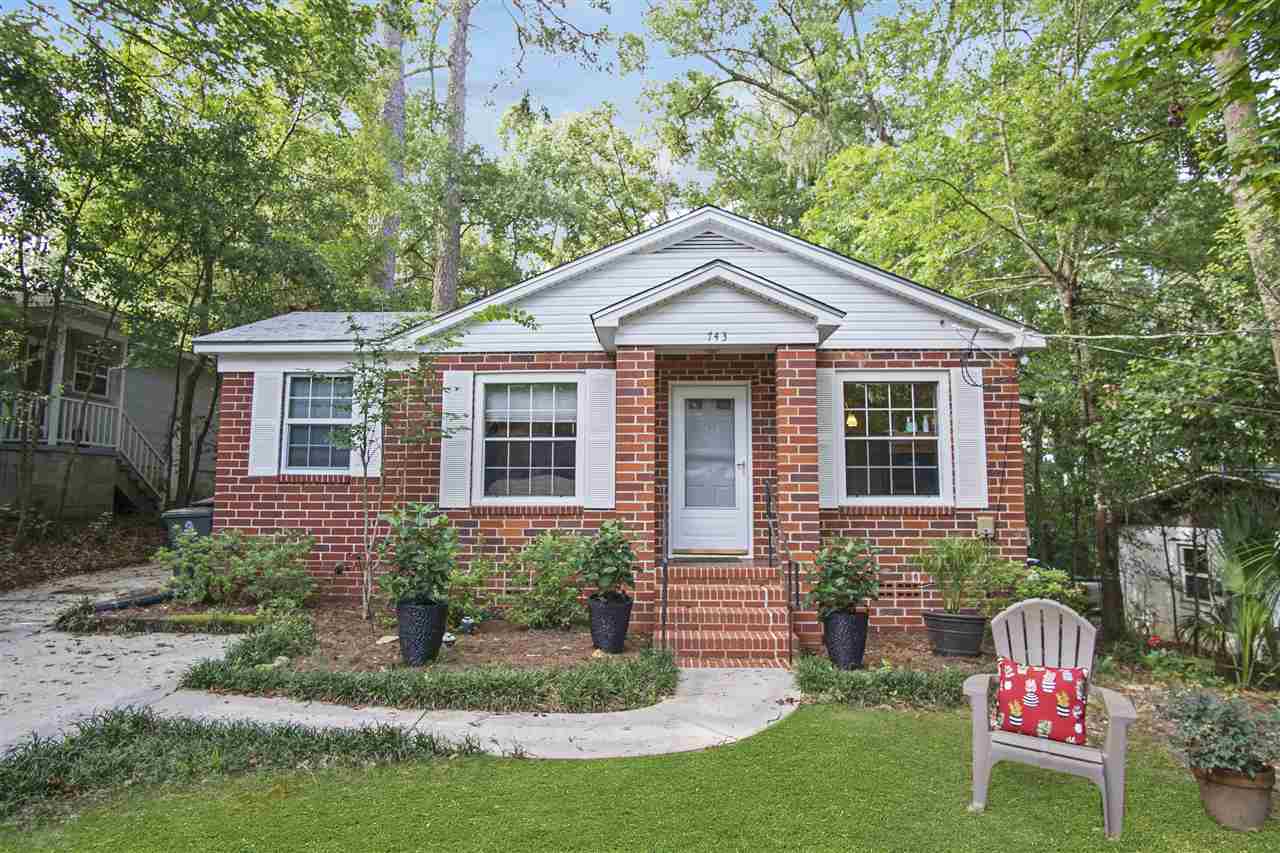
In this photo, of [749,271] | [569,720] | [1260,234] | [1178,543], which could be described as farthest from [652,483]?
[1178,543]

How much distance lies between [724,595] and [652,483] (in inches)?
54.8

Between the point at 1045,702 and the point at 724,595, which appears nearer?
the point at 1045,702

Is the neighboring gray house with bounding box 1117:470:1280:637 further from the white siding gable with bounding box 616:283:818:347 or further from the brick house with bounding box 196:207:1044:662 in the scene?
the white siding gable with bounding box 616:283:818:347

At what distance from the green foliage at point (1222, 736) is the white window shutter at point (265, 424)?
892 cm

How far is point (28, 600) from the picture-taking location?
870 cm

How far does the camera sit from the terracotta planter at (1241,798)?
3510 mm

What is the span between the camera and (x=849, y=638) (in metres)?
6.19

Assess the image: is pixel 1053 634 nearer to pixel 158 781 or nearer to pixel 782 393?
pixel 782 393

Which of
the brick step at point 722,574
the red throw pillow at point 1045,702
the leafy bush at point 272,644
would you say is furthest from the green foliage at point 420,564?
the red throw pillow at point 1045,702

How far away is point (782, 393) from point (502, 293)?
3.64 m

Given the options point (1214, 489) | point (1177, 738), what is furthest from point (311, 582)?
point (1214, 489)

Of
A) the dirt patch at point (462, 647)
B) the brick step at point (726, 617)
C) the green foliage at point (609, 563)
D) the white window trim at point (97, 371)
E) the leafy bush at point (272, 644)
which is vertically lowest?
the dirt patch at point (462, 647)

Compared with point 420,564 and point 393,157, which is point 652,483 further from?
point 393,157

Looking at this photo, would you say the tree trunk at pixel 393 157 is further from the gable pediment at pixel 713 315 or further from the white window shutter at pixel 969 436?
the white window shutter at pixel 969 436
